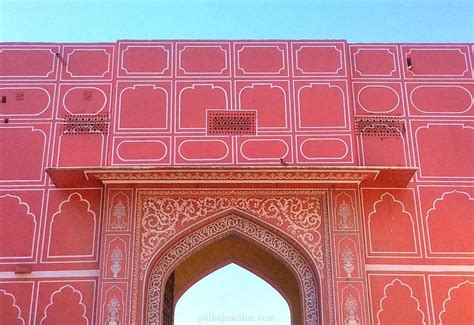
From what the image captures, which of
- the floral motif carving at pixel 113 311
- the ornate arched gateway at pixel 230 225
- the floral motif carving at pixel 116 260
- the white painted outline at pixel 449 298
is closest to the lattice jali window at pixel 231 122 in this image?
the ornate arched gateway at pixel 230 225

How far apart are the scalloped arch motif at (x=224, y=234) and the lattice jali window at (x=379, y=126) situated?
197cm

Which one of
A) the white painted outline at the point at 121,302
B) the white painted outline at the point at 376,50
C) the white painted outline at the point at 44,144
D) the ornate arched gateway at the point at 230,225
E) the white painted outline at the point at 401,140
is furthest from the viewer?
the white painted outline at the point at 376,50

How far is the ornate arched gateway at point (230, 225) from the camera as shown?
352 inches

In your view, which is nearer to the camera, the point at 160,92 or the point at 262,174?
the point at 262,174

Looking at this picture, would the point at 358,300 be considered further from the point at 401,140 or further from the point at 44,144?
the point at 44,144

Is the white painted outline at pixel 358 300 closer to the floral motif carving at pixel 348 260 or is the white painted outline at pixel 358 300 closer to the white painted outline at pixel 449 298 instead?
the floral motif carving at pixel 348 260

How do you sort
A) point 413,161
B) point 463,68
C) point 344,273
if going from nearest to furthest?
point 344,273
point 413,161
point 463,68

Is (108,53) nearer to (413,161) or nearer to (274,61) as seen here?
(274,61)

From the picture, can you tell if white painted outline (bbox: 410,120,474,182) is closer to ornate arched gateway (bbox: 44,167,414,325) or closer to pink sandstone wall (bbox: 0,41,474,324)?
pink sandstone wall (bbox: 0,41,474,324)

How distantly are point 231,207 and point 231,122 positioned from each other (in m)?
1.26

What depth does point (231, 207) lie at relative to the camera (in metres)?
9.41

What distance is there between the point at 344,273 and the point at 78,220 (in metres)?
3.47

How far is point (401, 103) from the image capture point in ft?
33.6

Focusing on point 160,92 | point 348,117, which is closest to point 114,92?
point 160,92
